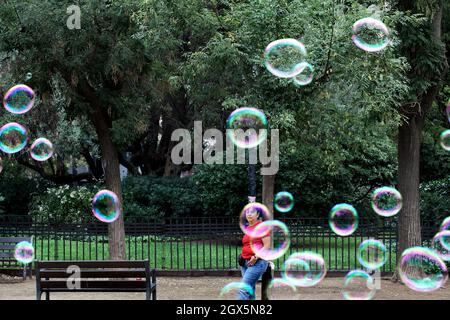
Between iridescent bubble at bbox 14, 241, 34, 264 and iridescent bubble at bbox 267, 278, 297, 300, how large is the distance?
470 centimetres

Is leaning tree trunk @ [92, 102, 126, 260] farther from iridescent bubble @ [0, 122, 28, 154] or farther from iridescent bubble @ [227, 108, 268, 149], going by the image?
iridescent bubble @ [227, 108, 268, 149]

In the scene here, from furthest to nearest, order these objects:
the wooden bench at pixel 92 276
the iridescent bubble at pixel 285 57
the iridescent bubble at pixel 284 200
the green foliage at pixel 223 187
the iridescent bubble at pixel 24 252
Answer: the green foliage at pixel 223 187, the iridescent bubble at pixel 284 200, the iridescent bubble at pixel 24 252, the iridescent bubble at pixel 285 57, the wooden bench at pixel 92 276

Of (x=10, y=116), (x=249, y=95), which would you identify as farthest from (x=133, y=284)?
(x=10, y=116)

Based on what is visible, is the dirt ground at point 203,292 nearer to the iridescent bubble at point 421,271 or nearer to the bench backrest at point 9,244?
the iridescent bubble at point 421,271

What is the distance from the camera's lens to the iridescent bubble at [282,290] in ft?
37.7

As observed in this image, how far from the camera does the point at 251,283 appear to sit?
8742mm

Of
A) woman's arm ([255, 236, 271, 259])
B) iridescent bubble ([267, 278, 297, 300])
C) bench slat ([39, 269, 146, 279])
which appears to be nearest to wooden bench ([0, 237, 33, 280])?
bench slat ([39, 269, 146, 279])

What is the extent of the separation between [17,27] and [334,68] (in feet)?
18.5

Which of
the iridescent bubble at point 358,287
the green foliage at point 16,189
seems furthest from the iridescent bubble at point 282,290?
the green foliage at point 16,189

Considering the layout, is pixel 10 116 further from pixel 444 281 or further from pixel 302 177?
pixel 444 281

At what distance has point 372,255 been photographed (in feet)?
50.6

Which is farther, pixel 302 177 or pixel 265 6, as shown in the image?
pixel 302 177

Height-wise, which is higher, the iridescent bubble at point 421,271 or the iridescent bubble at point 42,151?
the iridescent bubble at point 42,151

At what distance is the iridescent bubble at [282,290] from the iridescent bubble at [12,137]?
5.78m
